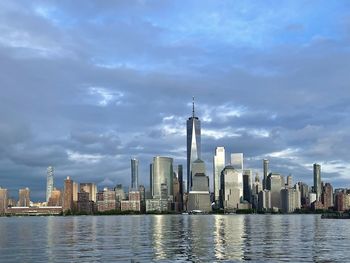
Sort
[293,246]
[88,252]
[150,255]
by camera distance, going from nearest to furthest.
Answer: [150,255] < [88,252] < [293,246]

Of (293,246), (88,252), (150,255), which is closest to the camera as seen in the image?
(150,255)

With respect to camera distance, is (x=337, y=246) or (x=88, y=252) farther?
(x=337, y=246)

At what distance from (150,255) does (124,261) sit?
9.34m

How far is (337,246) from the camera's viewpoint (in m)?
113

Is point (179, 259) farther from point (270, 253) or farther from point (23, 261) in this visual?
point (23, 261)

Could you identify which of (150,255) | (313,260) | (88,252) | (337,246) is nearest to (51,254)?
(88,252)

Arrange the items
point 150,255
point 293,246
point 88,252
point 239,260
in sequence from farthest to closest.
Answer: point 293,246 → point 88,252 → point 150,255 → point 239,260

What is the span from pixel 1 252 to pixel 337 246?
66.4m

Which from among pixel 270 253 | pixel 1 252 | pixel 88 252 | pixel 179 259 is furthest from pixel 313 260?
pixel 1 252

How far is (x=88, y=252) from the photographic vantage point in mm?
99875

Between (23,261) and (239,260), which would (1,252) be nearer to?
(23,261)

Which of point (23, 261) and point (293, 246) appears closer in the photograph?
point (23, 261)

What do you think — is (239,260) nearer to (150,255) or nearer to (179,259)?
(179,259)

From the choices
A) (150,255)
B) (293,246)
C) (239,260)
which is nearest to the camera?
(239,260)
